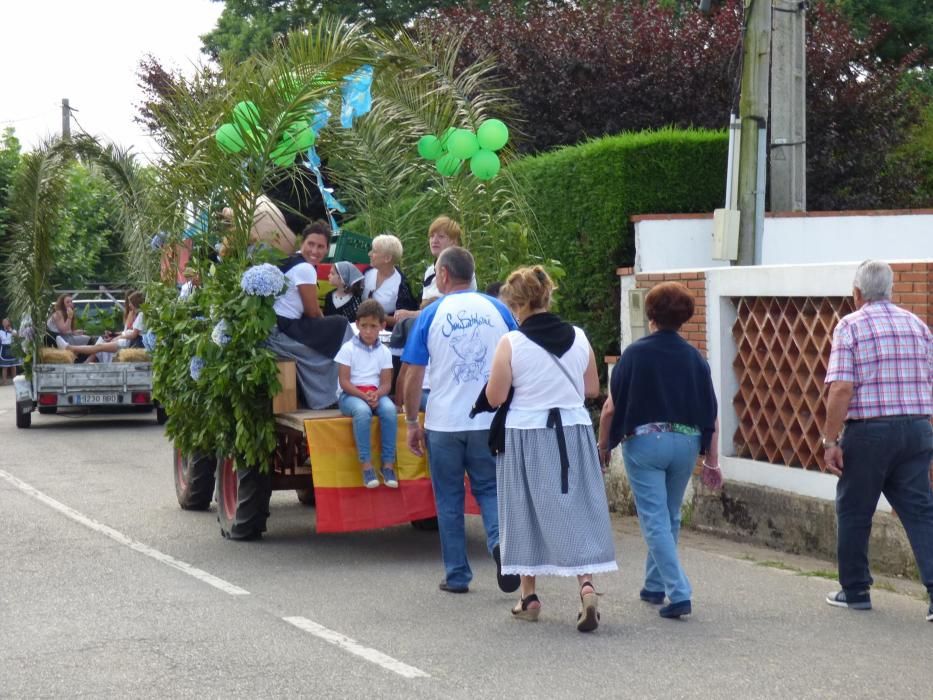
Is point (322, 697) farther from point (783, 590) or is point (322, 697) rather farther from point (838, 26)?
point (838, 26)

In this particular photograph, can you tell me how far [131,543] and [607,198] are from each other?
19.6 feet

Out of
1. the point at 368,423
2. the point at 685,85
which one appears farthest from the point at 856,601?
the point at 685,85

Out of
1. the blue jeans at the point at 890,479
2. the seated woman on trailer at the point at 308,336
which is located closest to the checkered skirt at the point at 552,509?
the blue jeans at the point at 890,479

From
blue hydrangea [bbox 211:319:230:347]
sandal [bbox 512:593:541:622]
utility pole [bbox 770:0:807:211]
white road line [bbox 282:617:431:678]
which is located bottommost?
white road line [bbox 282:617:431:678]

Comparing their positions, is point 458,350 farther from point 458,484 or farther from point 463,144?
point 463,144

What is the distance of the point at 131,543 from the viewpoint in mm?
10289

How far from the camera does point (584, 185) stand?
46.8ft

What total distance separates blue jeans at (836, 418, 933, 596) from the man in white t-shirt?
1956 millimetres

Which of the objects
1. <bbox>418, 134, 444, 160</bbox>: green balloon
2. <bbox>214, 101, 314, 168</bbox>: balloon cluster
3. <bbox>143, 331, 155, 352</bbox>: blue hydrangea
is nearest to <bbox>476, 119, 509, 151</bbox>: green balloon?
<bbox>418, 134, 444, 160</bbox>: green balloon

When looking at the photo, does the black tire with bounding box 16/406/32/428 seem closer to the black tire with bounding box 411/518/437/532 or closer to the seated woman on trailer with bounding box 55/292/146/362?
the seated woman on trailer with bounding box 55/292/146/362

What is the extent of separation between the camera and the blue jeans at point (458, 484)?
27.2 ft

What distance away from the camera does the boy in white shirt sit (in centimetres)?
934

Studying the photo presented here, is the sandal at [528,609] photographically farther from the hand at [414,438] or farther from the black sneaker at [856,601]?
the black sneaker at [856,601]

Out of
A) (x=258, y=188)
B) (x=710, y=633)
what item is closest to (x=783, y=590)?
(x=710, y=633)
